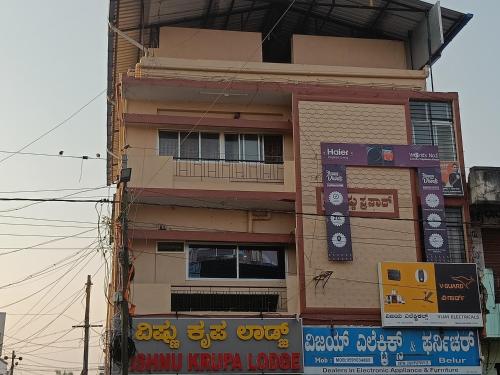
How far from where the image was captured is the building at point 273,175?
20.4 m

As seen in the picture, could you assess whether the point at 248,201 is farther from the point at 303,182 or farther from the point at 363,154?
the point at 363,154

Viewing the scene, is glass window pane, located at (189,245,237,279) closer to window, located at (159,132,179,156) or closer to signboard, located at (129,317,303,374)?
signboard, located at (129,317,303,374)

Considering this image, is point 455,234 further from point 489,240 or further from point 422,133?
point 422,133

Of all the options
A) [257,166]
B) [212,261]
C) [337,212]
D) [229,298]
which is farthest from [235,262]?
[337,212]

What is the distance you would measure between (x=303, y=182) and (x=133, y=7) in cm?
765

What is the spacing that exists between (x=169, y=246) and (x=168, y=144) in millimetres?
3208

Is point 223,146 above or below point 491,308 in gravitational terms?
above

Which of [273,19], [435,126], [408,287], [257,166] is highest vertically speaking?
[273,19]

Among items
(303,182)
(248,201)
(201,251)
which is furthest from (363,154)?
(201,251)

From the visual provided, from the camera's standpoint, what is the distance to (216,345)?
19156 millimetres

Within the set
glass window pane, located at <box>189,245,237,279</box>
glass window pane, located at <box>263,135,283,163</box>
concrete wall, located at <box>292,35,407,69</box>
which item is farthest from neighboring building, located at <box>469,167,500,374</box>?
glass window pane, located at <box>189,245,237,279</box>

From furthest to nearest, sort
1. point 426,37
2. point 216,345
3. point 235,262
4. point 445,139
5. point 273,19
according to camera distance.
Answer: point 273,19 < point 426,37 < point 445,139 < point 235,262 < point 216,345

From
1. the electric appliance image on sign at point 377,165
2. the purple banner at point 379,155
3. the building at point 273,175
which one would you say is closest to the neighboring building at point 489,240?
the building at point 273,175

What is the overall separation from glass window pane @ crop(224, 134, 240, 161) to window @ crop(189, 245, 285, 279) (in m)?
2.80
